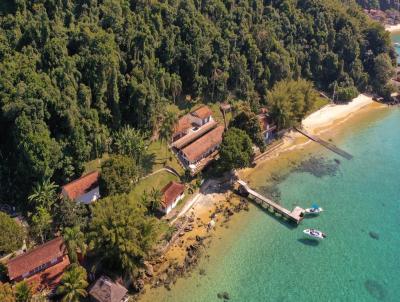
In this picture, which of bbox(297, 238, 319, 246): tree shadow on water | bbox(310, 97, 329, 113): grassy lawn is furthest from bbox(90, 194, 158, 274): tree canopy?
bbox(310, 97, 329, 113): grassy lawn

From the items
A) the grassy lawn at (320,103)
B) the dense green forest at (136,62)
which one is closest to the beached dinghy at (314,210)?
the dense green forest at (136,62)

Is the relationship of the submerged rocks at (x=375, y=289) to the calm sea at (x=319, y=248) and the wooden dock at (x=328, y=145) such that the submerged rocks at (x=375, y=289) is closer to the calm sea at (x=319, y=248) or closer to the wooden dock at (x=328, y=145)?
the calm sea at (x=319, y=248)

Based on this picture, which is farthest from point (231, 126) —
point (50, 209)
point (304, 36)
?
point (304, 36)

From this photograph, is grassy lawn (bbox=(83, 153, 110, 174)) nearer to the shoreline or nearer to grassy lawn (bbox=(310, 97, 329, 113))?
the shoreline

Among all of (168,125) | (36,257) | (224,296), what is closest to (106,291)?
(36,257)

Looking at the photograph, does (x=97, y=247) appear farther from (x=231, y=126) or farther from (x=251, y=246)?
(x=231, y=126)

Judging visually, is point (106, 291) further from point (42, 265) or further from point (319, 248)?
point (319, 248)

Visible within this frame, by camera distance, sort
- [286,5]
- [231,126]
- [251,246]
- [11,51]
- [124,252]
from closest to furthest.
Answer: [124,252] < [251,246] < [11,51] < [231,126] < [286,5]
